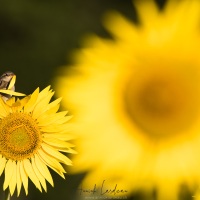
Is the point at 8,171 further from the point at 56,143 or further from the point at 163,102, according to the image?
the point at 163,102

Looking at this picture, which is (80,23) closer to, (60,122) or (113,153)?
(113,153)

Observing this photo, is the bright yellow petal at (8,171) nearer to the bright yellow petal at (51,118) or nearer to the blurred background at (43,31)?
the bright yellow petal at (51,118)

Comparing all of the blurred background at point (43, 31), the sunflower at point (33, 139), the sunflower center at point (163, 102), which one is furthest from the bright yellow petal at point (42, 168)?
the blurred background at point (43, 31)

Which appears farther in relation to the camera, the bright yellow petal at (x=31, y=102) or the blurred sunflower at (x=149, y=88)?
the blurred sunflower at (x=149, y=88)

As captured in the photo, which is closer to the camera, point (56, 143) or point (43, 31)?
point (56, 143)
